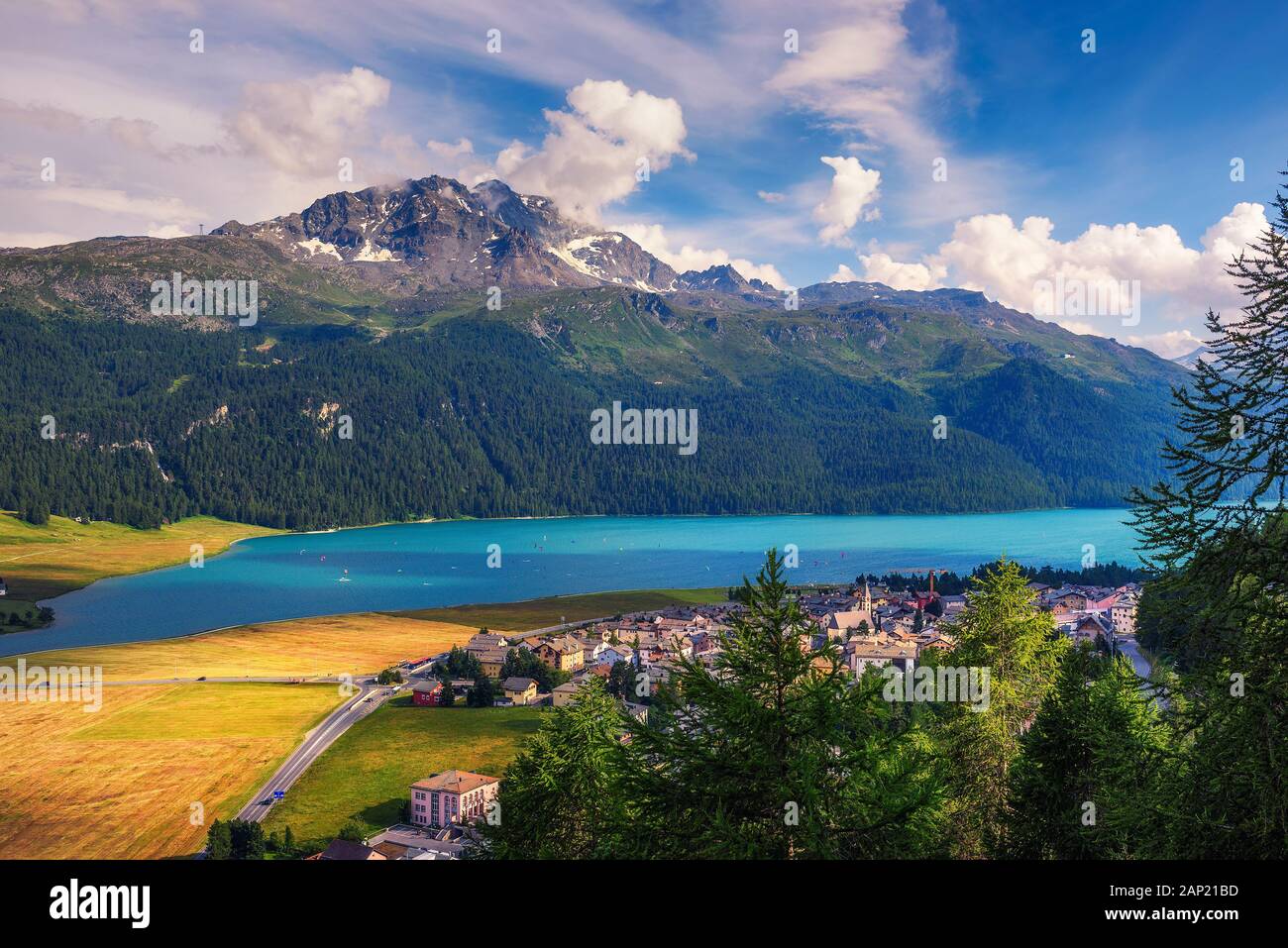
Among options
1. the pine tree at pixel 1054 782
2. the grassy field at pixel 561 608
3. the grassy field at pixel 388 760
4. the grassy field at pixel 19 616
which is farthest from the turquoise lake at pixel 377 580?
the pine tree at pixel 1054 782

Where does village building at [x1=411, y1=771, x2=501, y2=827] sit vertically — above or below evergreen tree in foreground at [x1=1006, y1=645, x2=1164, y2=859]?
below

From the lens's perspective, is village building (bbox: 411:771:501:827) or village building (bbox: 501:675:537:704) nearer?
village building (bbox: 411:771:501:827)

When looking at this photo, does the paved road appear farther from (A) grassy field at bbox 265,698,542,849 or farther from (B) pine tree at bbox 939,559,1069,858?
(B) pine tree at bbox 939,559,1069,858

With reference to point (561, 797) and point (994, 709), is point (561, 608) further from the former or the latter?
point (994, 709)

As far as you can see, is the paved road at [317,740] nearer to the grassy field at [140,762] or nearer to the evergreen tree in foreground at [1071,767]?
the grassy field at [140,762]

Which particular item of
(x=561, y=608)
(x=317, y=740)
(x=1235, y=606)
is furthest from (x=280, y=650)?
(x=1235, y=606)

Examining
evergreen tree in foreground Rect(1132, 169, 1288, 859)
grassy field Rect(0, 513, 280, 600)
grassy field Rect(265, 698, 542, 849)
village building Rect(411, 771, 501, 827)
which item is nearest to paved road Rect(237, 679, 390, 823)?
grassy field Rect(265, 698, 542, 849)
